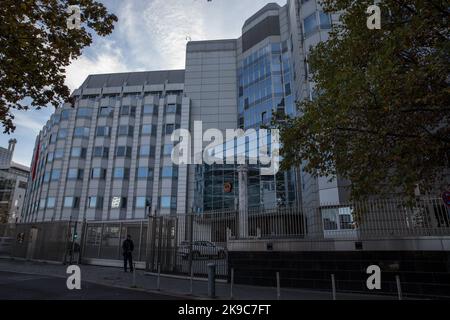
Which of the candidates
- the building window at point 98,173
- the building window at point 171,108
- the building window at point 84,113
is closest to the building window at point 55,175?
the building window at point 98,173

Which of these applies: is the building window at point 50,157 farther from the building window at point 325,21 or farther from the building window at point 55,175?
the building window at point 325,21

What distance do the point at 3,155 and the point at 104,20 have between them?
135m

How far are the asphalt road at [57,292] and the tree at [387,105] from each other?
619cm

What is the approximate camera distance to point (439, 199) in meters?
9.11

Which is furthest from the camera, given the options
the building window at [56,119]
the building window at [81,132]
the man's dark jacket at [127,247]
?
the building window at [56,119]

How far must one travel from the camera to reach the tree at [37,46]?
6.50 metres

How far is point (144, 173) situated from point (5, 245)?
82.6 ft

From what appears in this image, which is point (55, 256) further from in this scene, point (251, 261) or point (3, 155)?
point (3, 155)

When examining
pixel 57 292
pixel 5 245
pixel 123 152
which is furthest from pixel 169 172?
pixel 57 292

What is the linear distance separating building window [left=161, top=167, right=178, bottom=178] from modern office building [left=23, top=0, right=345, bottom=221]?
0.16 metres

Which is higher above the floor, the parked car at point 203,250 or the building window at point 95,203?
the building window at point 95,203

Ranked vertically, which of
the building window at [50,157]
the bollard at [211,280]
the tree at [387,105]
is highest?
the building window at [50,157]
